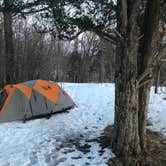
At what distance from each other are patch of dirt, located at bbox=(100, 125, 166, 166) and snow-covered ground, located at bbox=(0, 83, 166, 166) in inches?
6.6

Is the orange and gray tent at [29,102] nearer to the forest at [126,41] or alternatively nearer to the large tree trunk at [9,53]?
the forest at [126,41]

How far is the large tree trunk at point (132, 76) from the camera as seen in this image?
381cm

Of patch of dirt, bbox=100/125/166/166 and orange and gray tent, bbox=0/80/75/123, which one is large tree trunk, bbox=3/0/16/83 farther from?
patch of dirt, bbox=100/125/166/166

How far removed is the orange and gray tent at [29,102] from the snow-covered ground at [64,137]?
0.80 feet

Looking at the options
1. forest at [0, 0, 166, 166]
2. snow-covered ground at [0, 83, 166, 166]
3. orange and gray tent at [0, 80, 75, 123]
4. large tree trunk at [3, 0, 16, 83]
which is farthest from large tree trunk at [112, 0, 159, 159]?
large tree trunk at [3, 0, 16, 83]

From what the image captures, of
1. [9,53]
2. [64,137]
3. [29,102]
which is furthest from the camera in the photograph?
[9,53]

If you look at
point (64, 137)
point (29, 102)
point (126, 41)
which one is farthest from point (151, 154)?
point (29, 102)

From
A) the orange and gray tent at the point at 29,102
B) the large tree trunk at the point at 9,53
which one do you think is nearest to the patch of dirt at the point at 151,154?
the orange and gray tent at the point at 29,102

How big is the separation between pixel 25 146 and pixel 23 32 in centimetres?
874

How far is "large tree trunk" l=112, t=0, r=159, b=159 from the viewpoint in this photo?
3.81m

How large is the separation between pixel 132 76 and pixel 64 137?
81.2 inches

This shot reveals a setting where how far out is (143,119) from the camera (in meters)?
4.32

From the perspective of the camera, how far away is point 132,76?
3875 millimetres

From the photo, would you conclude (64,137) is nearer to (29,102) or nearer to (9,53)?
(29,102)
